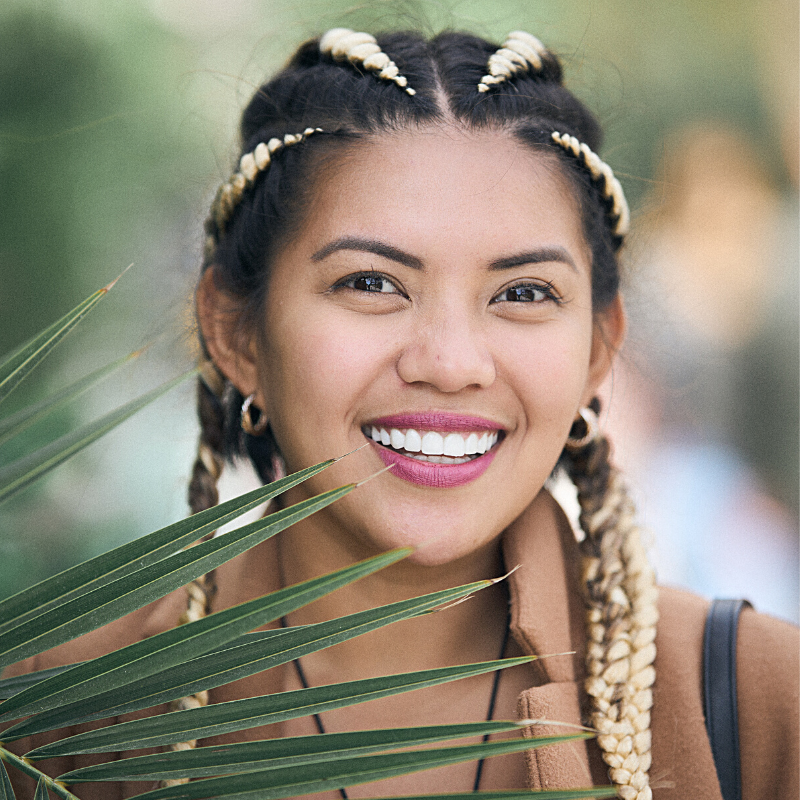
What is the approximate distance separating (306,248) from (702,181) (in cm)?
397

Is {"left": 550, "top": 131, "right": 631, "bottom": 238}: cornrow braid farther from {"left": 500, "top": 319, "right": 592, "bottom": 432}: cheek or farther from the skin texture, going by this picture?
{"left": 500, "top": 319, "right": 592, "bottom": 432}: cheek

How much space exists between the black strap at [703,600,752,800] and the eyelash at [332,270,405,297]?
0.78m

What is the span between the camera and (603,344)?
171cm

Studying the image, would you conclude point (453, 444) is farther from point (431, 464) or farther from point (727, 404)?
point (727, 404)

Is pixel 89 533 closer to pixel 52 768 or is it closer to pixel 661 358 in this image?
pixel 52 768

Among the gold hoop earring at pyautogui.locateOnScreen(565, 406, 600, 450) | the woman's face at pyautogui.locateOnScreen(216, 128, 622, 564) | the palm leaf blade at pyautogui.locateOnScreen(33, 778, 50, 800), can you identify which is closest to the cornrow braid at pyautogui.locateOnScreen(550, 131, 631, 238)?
the woman's face at pyautogui.locateOnScreen(216, 128, 622, 564)

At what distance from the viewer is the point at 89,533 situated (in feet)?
8.99

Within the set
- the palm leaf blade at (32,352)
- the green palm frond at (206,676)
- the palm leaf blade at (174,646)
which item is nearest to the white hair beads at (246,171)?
the palm leaf blade at (32,352)

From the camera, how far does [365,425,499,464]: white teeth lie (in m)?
1.40

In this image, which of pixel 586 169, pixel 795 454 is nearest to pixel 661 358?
pixel 586 169

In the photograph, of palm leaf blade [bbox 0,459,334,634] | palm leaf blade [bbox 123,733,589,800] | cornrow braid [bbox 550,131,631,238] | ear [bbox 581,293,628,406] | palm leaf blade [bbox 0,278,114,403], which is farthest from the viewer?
ear [bbox 581,293,628,406]

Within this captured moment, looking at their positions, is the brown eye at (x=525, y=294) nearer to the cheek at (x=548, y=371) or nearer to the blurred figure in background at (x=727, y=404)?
the cheek at (x=548, y=371)

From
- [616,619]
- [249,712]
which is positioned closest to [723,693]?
[616,619]

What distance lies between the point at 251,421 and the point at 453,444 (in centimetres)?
46
